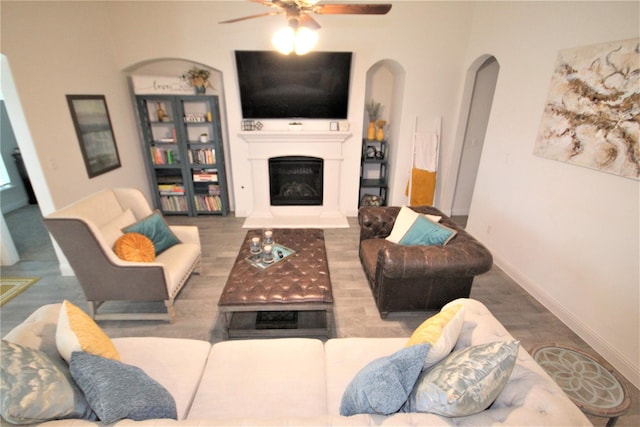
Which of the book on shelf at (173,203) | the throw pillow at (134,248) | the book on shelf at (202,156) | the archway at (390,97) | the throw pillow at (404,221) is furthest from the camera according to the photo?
the book on shelf at (173,203)

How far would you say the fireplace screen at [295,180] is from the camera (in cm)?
444

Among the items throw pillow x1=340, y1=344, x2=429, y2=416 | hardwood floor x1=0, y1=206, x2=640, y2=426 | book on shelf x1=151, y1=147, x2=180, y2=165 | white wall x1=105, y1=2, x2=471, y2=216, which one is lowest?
hardwood floor x1=0, y1=206, x2=640, y2=426

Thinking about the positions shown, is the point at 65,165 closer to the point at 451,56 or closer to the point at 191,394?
the point at 191,394

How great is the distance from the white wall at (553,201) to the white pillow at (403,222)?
0.99m

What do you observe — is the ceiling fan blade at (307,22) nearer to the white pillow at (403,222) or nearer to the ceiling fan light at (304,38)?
the ceiling fan light at (304,38)

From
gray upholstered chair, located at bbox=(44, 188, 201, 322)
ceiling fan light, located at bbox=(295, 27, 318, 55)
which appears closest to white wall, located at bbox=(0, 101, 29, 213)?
gray upholstered chair, located at bbox=(44, 188, 201, 322)

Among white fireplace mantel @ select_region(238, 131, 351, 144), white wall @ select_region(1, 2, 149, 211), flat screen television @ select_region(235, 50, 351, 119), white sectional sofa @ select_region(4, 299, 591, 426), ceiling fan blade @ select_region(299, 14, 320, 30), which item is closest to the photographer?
white sectional sofa @ select_region(4, 299, 591, 426)

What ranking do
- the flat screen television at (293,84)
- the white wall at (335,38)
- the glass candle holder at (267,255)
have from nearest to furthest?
the glass candle holder at (267,255), the white wall at (335,38), the flat screen television at (293,84)

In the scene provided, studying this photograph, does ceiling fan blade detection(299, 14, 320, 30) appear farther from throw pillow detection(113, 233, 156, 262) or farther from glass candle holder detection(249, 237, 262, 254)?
throw pillow detection(113, 233, 156, 262)

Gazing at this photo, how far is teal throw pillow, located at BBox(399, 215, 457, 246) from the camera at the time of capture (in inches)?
94.0

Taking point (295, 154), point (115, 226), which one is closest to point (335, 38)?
point (295, 154)

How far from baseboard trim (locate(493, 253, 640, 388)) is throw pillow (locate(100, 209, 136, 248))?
3716 mm

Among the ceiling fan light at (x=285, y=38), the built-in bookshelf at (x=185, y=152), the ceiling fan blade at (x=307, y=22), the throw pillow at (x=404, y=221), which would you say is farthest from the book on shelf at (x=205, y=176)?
the ceiling fan blade at (x=307, y=22)

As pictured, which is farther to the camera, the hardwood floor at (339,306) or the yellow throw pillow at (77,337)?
the hardwood floor at (339,306)
